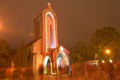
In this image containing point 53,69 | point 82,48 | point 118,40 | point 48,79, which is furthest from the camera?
point 82,48

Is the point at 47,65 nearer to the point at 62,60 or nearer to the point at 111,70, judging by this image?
the point at 62,60

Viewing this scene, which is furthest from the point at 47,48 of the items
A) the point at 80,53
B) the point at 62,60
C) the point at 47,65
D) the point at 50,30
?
the point at 80,53

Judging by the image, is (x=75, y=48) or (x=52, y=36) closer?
(x=52, y=36)

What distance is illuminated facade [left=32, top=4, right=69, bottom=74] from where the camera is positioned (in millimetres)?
35312

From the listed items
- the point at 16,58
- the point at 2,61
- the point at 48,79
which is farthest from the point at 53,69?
the point at 48,79

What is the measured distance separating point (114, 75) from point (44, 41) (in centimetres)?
2314

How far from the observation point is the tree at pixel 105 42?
4522cm

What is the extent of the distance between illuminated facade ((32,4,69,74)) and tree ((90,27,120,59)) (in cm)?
1303

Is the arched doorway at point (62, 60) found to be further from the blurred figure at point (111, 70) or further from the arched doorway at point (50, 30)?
the blurred figure at point (111, 70)

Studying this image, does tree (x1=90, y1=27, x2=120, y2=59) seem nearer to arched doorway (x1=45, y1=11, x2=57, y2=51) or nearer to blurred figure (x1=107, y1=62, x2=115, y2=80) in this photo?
arched doorway (x1=45, y1=11, x2=57, y2=51)

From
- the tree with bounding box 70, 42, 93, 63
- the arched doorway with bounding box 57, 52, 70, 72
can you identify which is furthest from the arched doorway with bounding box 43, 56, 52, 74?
the tree with bounding box 70, 42, 93, 63

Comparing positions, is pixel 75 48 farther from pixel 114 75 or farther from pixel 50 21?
pixel 114 75

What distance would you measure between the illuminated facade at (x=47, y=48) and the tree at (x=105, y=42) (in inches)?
513

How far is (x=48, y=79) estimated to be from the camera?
1753cm
